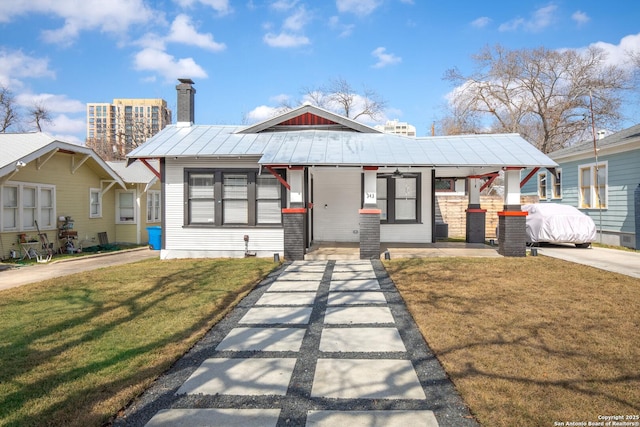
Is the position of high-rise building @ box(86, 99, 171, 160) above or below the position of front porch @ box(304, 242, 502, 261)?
above

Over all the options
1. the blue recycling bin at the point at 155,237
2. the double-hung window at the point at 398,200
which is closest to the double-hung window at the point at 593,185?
the double-hung window at the point at 398,200

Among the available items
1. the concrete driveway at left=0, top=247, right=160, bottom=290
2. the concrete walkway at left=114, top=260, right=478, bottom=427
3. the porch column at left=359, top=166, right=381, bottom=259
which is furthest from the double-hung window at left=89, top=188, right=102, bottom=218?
the concrete walkway at left=114, top=260, right=478, bottom=427

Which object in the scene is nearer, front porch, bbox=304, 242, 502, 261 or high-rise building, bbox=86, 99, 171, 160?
front porch, bbox=304, 242, 502, 261

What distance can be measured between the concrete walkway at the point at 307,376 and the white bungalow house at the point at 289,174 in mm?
4645

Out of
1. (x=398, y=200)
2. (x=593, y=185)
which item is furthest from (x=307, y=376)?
(x=593, y=185)

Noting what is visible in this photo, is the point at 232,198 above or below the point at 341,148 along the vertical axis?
below

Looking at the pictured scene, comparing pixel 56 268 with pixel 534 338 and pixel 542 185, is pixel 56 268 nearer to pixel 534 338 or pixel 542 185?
pixel 534 338

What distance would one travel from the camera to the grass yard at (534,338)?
291 cm

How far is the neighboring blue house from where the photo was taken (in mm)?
12609

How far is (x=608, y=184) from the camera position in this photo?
13758 mm

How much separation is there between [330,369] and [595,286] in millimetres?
5768

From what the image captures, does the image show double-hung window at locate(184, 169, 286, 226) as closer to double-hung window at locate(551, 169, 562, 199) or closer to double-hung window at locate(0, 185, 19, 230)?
double-hung window at locate(0, 185, 19, 230)

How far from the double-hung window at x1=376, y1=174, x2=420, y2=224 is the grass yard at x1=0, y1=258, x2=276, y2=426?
598cm

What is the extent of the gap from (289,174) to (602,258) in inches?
341
